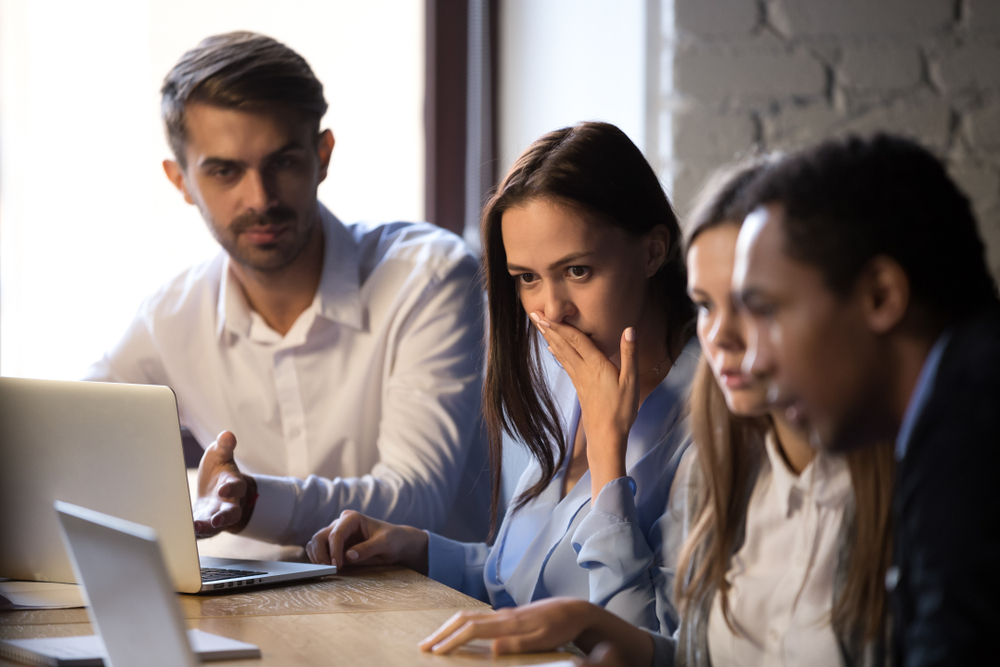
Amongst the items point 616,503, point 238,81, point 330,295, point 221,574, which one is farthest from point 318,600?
point 238,81

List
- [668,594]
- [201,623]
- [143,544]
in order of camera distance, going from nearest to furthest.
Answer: [143,544], [201,623], [668,594]

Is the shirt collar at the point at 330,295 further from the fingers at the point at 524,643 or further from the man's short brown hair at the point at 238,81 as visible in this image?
the fingers at the point at 524,643

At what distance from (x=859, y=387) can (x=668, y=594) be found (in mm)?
545

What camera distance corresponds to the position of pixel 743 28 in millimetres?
1712

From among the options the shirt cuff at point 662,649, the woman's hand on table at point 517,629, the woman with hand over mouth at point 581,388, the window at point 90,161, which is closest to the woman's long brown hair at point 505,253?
the woman with hand over mouth at point 581,388

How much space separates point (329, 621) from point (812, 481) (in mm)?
526

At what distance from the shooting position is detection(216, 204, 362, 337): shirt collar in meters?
1.81

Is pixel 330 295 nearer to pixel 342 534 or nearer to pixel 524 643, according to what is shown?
pixel 342 534

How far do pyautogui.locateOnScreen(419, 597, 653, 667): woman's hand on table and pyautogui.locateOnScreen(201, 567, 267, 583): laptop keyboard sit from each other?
1.25ft

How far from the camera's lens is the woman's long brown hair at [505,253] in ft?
4.25

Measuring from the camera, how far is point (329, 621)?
1.00 meters

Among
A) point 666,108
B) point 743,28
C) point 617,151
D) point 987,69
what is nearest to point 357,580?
point 617,151

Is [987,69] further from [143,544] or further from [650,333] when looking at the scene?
[143,544]

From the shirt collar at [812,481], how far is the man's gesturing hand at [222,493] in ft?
2.54
